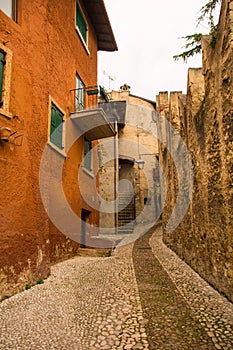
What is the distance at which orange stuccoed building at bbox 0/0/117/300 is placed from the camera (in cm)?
487

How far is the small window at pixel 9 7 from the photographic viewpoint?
5.26 metres

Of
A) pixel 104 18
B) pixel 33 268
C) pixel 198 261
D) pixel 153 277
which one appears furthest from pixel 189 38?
pixel 104 18

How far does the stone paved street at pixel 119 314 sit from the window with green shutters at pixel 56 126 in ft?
12.1

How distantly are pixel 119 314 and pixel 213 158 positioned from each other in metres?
2.92

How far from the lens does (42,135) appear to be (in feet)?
20.0

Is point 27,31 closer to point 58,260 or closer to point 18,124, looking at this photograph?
point 18,124

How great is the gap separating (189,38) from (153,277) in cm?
507

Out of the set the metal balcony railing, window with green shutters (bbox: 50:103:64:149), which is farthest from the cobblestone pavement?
the metal balcony railing

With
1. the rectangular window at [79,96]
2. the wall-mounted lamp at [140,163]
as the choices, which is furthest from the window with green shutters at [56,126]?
the wall-mounted lamp at [140,163]

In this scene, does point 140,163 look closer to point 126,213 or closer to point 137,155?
point 137,155

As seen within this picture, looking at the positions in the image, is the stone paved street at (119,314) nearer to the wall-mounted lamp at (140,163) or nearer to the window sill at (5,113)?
the window sill at (5,113)

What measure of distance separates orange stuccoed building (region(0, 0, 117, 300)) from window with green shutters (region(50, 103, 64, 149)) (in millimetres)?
29

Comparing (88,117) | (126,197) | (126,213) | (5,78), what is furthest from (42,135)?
(126,197)

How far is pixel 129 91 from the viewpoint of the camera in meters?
21.2
